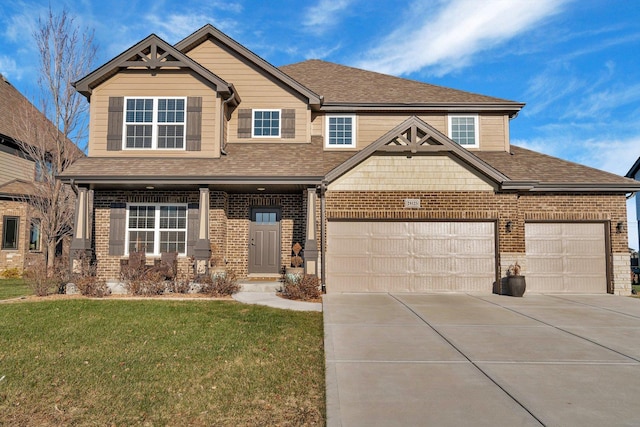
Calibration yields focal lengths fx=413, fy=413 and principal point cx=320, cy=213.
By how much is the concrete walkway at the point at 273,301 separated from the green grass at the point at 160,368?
0.95 m

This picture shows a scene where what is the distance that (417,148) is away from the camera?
41.4 ft

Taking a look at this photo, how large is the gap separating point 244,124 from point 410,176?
602cm

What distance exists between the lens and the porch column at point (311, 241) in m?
12.0

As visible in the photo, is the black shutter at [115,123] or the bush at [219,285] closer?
the bush at [219,285]

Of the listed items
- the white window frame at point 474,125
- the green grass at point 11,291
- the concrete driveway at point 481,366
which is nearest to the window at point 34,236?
the green grass at point 11,291

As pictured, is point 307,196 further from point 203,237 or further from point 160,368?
point 160,368

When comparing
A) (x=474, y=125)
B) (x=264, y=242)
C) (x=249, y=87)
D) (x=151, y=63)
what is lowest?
(x=264, y=242)

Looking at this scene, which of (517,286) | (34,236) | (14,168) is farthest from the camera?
(14,168)

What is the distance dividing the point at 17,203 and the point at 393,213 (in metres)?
16.4

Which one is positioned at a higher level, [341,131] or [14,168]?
[341,131]

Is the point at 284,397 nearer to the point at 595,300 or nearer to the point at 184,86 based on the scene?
the point at 595,300

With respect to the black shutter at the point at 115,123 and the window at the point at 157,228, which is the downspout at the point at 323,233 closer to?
the window at the point at 157,228

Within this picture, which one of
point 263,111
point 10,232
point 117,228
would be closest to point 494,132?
point 263,111

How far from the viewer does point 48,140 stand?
17016mm
